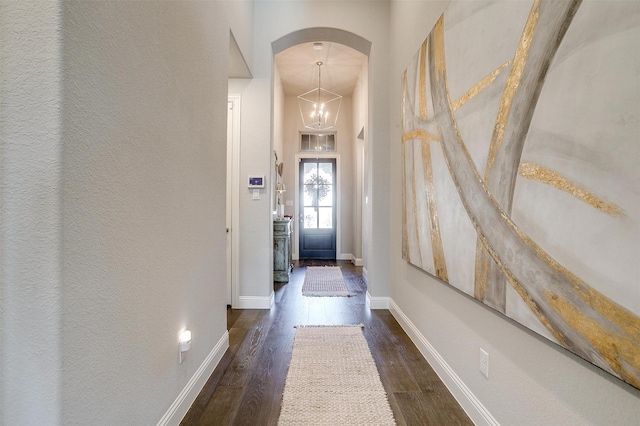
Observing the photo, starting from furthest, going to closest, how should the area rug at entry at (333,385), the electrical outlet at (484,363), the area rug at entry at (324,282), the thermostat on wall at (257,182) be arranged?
the area rug at entry at (324,282) < the thermostat on wall at (257,182) < the area rug at entry at (333,385) < the electrical outlet at (484,363)

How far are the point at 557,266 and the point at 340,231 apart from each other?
5.36 m

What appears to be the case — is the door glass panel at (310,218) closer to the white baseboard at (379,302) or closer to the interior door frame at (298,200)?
the interior door frame at (298,200)

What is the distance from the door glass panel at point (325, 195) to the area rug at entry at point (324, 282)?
1512 mm

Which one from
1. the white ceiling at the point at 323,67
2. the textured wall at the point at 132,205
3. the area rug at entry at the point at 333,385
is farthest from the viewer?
the white ceiling at the point at 323,67

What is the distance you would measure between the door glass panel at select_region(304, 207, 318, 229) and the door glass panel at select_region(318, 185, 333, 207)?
21 centimetres

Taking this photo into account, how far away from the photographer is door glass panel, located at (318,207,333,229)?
6301mm

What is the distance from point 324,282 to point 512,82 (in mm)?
3580

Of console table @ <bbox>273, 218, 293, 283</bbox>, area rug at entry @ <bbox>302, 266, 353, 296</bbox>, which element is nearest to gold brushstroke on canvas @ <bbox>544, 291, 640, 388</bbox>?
area rug at entry @ <bbox>302, 266, 353, 296</bbox>

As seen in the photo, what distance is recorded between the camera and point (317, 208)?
20.6 feet

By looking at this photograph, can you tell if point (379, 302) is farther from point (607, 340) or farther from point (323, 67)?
point (323, 67)

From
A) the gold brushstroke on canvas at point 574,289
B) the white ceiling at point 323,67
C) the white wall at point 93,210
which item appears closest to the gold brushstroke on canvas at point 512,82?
the gold brushstroke on canvas at point 574,289

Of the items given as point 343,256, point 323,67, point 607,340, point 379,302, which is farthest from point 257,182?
point 343,256

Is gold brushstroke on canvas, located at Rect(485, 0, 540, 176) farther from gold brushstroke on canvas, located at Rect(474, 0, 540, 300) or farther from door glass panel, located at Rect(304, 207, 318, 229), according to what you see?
door glass panel, located at Rect(304, 207, 318, 229)

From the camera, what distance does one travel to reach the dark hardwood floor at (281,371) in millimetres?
1485
